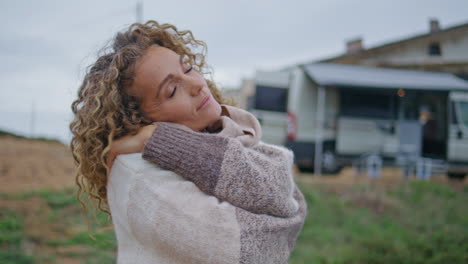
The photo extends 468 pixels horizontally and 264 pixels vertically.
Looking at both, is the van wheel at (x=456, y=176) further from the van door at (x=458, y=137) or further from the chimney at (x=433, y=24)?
the chimney at (x=433, y=24)

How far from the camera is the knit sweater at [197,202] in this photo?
89cm

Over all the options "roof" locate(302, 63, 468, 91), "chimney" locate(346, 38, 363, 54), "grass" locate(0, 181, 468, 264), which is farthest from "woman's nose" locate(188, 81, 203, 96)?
"chimney" locate(346, 38, 363, 54)

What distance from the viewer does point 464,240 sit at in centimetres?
381

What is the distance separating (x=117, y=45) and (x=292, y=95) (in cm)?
714

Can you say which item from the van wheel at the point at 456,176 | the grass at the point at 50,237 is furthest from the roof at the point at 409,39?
the grass at the point at 50,237

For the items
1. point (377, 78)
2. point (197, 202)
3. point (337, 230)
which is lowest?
point (337, 230)

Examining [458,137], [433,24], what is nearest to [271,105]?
[458,137]

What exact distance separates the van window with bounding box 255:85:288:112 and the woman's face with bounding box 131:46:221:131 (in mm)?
7075

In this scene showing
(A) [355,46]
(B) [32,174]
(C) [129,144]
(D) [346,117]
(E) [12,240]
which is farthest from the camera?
(A) [355,46]

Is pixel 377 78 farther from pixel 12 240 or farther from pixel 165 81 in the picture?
pixel 165 81

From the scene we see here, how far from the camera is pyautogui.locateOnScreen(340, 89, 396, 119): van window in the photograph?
27.1 feet

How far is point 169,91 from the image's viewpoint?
1054 mm

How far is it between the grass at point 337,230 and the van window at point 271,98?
3.07 m

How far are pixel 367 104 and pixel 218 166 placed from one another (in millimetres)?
8201
